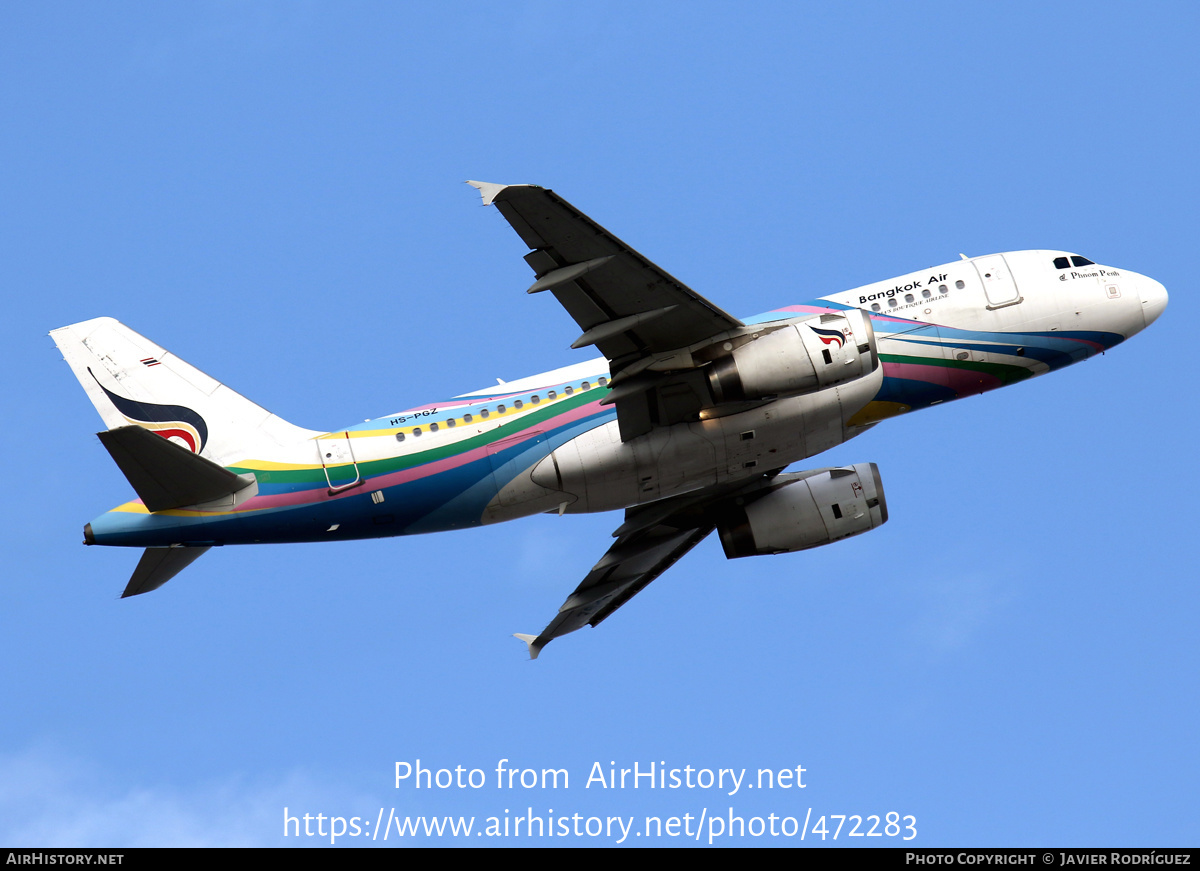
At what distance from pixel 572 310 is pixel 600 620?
43.7ft

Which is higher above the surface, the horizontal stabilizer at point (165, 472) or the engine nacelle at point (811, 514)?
the horizontal stabilizer at point (165, 472)

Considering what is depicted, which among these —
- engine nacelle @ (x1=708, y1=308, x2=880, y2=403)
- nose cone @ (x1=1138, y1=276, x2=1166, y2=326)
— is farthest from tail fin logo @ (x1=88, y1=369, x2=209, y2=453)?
nose cone @ (x1=1138, y1=276, x2=1166, y2=326)

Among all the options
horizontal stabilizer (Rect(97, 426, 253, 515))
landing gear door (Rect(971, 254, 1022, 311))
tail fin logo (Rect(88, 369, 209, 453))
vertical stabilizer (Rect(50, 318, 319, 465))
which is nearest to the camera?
horizontal stabilizer (Rect(97, 426, 253, 515))

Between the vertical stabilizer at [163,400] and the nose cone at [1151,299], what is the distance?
22.6 m

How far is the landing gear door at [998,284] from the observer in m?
34.3

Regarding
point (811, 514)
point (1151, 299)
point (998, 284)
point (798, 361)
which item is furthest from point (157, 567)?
point (1151, 299)

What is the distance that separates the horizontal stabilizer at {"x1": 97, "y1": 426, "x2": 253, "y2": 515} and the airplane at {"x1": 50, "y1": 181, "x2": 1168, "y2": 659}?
4 centimetres

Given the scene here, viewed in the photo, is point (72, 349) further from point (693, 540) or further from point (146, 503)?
point (693, 540)

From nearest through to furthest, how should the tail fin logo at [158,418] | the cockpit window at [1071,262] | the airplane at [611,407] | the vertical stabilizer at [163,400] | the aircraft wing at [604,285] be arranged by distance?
the aircraft wing at [604,285], the airplane at [611,407], the vertical stabilizer at [163,400], the tail fin logo at [158,418], the cockpit window at [1071,262]

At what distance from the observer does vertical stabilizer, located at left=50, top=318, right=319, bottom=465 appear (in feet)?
109

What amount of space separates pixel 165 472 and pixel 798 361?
1532cm

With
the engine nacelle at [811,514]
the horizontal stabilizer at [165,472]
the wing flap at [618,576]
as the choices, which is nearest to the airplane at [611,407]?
the horizontal stabilizer at [165,472]

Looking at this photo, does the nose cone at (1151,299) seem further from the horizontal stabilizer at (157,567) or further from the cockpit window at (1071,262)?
the horizontal stabilizer at (157,567)

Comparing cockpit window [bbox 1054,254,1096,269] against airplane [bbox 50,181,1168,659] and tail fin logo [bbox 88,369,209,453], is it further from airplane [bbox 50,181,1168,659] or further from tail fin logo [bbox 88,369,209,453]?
tail fin logo [bbox 88,369,209,453]
